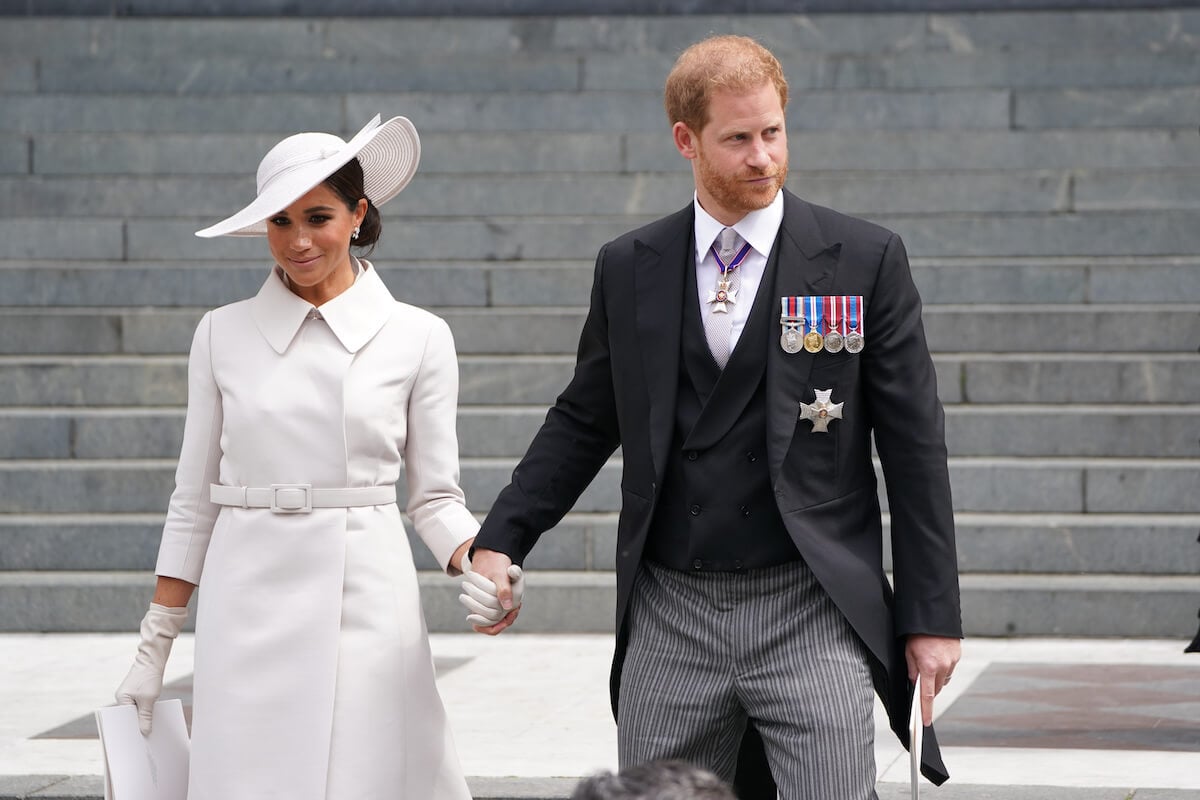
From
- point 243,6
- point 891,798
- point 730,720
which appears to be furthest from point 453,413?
point 243,6

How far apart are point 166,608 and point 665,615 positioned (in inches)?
42.4

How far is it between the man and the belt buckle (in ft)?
2.21

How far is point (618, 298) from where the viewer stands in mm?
3793

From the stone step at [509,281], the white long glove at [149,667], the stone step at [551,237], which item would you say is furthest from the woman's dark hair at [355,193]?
the stone step at [551,237]

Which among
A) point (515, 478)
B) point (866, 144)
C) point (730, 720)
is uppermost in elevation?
point (866, 144)

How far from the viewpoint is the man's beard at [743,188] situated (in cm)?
358

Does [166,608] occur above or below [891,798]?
above

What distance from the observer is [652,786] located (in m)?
2.33

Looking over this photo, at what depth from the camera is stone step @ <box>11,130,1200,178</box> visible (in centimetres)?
1216

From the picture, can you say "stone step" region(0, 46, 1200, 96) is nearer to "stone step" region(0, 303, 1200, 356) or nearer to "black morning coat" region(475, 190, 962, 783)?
"stone step" region(0, 303, 1200, 356)

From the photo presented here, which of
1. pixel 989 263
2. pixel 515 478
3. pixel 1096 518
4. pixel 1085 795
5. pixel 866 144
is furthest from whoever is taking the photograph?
pixel 866 144

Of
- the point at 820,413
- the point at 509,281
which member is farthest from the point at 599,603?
the point at 820,413

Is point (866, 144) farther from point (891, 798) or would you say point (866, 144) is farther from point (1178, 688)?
point (891, 798)

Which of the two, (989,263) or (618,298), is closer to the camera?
(618,298)
